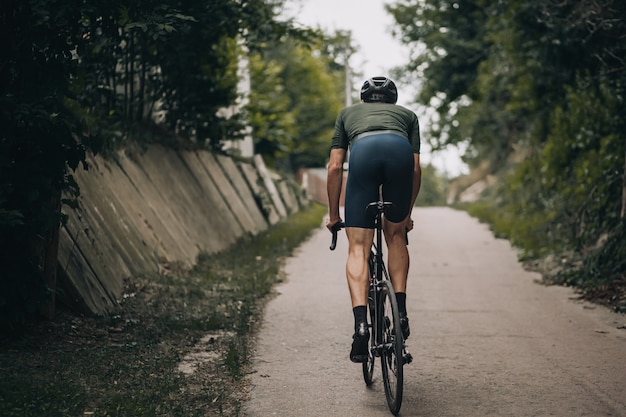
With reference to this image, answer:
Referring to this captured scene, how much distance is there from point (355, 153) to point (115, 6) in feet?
7.09

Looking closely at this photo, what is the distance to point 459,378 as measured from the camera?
20.2 ft

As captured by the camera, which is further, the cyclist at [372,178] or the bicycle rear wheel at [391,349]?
the cyclist at [372,178]

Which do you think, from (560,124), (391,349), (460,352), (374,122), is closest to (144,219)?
(460,352)

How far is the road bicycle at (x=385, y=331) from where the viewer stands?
4988 millimetres

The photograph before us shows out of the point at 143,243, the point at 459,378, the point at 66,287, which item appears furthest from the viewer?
the point at 143,243

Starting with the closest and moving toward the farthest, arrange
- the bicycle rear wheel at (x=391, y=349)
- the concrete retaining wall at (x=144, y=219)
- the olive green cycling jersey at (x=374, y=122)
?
the bicycle rear wheel at (x=391, y=349), the olive green cycling jersey at (x=374, y=122), the concrete retaining wall at (x=144, y=219)

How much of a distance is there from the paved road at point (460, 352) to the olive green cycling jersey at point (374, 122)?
1559 millimetres

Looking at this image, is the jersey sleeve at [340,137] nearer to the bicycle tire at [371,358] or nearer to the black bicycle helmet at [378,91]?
the black bicycle helmet at [378,91]

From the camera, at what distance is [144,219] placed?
35.0 feet

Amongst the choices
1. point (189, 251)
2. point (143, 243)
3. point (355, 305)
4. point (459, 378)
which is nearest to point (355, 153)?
point (355, 305)

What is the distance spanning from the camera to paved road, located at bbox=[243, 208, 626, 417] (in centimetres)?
548

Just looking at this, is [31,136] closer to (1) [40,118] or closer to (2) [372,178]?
(1) [40,118]

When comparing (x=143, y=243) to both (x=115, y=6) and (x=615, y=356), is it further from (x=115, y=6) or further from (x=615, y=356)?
(x=615, y=356)

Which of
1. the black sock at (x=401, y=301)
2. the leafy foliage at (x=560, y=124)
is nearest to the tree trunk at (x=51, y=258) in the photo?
the black sock at (x=401, y=301)
